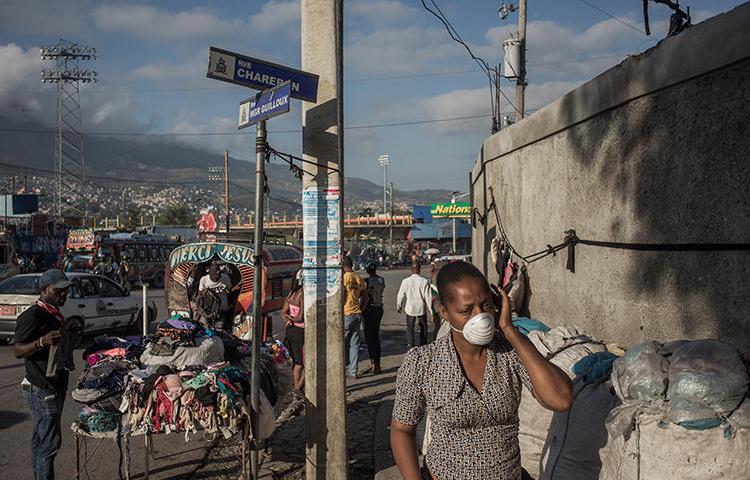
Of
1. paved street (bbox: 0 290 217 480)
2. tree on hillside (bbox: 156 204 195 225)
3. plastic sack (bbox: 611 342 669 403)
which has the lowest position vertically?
paved street (bbox: 0 290 217 480)

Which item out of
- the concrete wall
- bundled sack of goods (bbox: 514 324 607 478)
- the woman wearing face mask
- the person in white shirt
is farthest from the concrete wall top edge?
the person in white shirt

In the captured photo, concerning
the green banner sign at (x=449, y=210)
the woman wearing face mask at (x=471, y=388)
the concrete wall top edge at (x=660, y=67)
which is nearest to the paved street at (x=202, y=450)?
the woman wearing face mask at (x=471, y=388)

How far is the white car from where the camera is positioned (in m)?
12.9

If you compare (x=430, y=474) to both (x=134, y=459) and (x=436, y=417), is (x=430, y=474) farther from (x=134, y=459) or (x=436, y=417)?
(x=134, y=459)

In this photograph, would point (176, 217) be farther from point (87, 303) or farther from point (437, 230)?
point (87, 303)

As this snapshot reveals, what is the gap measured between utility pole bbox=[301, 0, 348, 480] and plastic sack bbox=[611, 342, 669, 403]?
218 centimetres

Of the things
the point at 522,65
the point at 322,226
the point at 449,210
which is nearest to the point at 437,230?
the point at 449,210

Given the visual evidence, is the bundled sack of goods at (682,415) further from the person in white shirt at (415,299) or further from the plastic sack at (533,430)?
the person in white shirt at (415,299)

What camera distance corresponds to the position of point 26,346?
4883mm

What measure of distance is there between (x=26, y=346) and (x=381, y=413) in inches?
155

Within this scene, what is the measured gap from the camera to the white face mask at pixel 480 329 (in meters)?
2.49

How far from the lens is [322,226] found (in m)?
4.87

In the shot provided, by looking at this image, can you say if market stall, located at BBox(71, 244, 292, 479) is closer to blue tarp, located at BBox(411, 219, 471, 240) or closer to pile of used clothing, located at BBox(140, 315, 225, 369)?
pile of used clothing, located at BBox(140, 315, 225, 369)

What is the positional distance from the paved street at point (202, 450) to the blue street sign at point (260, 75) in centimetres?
333
